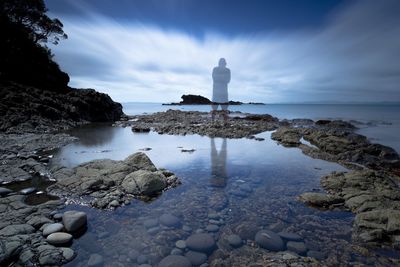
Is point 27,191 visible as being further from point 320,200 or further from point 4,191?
point 320,200

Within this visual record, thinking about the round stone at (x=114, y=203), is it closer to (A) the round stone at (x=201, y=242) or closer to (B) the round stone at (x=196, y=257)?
(A) the round stone at (x=201, y=242)

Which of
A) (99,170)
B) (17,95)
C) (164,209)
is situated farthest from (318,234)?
(17,95)

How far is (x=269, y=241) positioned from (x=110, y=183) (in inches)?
252

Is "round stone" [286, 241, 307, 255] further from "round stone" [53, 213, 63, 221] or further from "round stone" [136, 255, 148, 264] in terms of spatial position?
"round stone" [53, 213, 63, 221]

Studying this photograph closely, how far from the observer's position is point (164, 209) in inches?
303

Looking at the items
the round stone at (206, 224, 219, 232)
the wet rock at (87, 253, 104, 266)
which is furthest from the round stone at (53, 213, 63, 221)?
the round stone at (206, 224, 219, 232)

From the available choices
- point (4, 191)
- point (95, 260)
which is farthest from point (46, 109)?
point (95, 260)

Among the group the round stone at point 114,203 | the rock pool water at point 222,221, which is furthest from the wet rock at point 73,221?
the round stone at point 114,203

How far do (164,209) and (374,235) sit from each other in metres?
6.06

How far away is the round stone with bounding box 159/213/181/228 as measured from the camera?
6.77 m

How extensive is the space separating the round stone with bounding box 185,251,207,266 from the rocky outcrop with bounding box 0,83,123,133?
23.3 metres

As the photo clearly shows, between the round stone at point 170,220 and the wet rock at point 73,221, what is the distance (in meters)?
2.19

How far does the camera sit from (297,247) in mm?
5684

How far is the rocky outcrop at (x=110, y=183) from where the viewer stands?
27.1ft
